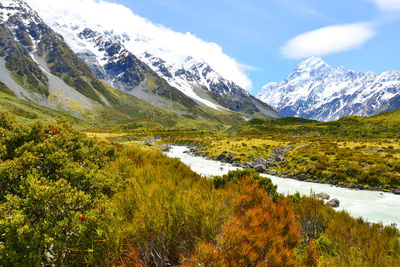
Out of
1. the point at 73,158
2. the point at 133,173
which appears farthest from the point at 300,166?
the point at 73,158

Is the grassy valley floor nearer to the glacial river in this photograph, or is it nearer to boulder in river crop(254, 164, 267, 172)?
the glacial river

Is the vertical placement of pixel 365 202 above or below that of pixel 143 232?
above

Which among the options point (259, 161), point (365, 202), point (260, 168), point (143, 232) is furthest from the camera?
point (259, 161)

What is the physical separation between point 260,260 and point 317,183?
2409 centimetres

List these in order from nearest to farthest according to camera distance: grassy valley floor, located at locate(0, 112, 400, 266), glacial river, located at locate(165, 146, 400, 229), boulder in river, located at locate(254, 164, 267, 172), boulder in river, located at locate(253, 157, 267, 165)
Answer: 1. grassy valley floor, located at locate(0, 112, 400, 266)
2. glacial river, located at locate(165, 146, 400, 229)
3. boulder in river, located at locate(254, 164, 267, 172)
4. boulder in river, located at locate(253, 157, 267, 165)

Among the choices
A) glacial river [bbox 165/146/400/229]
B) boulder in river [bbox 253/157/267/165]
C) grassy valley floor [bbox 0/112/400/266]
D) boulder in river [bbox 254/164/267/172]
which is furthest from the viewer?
boulder in river [bbox 253/157/267/165]

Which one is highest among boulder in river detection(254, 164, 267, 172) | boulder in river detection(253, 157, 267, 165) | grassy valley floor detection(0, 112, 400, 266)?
grassy valley floor detection(0, 112, 400, 266)

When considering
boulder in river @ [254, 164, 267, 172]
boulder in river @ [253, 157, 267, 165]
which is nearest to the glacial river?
boulder in river @ [254, 164, 267, 172]

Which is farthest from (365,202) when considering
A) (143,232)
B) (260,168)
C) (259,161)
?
(143,232)

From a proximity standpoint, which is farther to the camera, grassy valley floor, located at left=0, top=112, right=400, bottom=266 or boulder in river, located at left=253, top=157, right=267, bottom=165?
boulder in river, located at left=253, top=157, right=267, bottom=165

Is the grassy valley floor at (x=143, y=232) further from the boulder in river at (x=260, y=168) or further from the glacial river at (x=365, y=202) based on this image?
the boulder in river at (x=260, y=168)

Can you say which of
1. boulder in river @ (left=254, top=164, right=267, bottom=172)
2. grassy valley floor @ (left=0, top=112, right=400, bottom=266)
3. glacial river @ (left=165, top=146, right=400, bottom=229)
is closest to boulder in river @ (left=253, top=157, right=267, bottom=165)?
boulder in river @ (left=254, top=164, right=267, bottom=172)

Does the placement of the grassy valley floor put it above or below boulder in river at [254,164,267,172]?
above

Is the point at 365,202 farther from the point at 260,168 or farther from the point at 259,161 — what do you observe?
the point at 259,161
